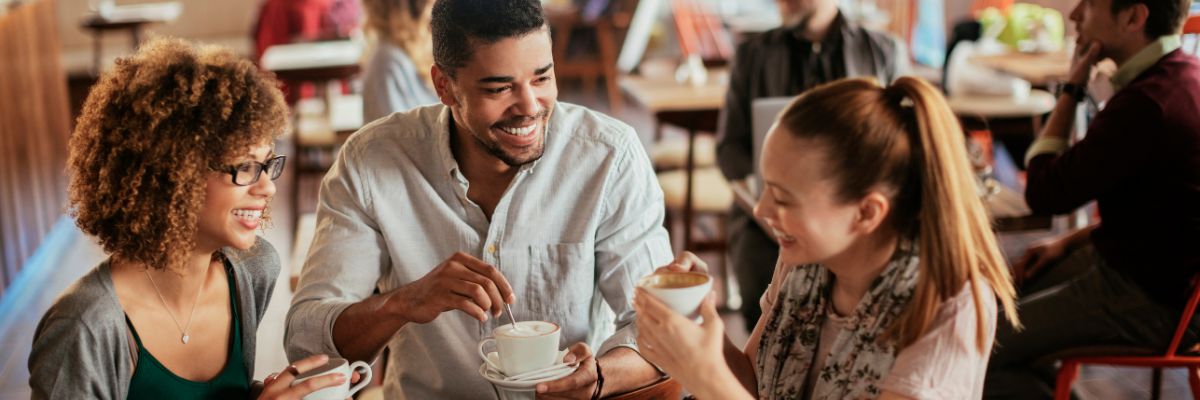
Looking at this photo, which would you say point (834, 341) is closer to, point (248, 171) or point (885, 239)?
point (885, 239)

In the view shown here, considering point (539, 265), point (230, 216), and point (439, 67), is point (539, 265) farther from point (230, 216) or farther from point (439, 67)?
point (230, 216)

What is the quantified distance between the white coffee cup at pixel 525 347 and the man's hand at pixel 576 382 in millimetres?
32

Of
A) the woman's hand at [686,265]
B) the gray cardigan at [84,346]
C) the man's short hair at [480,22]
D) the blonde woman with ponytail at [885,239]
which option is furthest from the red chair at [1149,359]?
the gray cardigan at [84,346]

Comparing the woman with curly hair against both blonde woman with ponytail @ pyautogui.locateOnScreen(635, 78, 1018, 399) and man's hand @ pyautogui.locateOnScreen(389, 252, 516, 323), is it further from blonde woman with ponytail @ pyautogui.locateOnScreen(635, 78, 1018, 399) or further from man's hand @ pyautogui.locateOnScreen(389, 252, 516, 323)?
blonde woman with ponytail @ pyautogui.locateOnScreen(635, 78, 1018, 399)

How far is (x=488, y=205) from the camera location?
194 centimetres

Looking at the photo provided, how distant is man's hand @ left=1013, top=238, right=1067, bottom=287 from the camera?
2814mm

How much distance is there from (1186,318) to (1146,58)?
56 cm

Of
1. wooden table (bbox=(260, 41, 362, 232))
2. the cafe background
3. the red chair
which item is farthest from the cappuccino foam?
wooden table (bbox=(260, 41, 362, 232))

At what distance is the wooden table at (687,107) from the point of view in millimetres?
4012

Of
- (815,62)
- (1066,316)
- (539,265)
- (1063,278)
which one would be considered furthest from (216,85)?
(815,62)

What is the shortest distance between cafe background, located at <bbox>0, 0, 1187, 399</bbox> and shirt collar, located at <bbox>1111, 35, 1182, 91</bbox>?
0.40m

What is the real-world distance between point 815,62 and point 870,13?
3.61m

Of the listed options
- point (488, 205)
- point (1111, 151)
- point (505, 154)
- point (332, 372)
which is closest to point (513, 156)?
point (505, 154)

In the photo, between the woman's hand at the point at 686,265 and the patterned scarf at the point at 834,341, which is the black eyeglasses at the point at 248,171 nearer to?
the woman's hand at the point at 686,265
